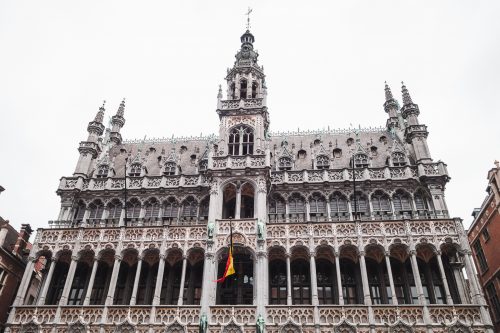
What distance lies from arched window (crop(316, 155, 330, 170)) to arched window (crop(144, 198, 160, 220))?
15577mm

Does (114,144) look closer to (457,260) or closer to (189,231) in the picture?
(189,231)

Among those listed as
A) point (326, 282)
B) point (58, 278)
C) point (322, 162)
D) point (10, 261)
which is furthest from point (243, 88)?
point (10, 261)

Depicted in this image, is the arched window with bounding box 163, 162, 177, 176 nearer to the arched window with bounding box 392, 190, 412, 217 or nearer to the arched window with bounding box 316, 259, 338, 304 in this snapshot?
the arched window with bounding box 316, 259, 338, 304

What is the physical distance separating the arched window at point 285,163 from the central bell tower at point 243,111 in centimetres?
298

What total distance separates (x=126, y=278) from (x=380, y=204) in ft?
73.8

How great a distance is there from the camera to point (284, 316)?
27.2 meters

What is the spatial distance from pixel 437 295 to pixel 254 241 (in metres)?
14.2

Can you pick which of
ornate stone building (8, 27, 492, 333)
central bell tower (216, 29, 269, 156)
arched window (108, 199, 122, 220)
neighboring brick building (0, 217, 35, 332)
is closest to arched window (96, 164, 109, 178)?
ornate stone building (8, 27, 492, 333)

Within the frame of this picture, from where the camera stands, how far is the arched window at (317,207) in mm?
34500

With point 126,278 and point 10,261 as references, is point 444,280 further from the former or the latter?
point 10,261

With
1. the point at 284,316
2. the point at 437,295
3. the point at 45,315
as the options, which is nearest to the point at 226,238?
the point at 284,316

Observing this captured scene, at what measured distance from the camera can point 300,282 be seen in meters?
31.4

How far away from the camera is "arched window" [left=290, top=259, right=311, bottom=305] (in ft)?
101

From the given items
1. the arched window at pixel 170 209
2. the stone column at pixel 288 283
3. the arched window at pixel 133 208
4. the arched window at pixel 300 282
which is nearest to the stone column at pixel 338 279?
the arched window at pixel 300 282
